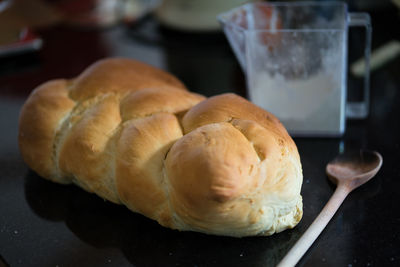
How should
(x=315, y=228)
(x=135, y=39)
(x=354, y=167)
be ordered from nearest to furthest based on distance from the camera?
(x=315, y=228) < (x=354, y=167) < (x=135, y=39)

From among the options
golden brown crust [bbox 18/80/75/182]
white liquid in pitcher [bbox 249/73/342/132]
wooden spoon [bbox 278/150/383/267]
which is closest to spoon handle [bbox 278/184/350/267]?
wooden spoon [bbox 278/150/383/267]

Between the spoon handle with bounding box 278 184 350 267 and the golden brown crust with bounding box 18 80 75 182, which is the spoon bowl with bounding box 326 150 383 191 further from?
the golden brown crust with bounding box 18 80 75 182

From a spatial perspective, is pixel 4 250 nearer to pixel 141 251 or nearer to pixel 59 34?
pixel 141 251

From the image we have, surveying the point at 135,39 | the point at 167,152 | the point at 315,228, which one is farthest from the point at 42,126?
the point at 135,39

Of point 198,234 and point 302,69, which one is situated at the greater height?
point 302,69

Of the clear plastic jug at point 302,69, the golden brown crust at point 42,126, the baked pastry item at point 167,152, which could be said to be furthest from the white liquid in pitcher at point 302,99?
the golden brown crust at point 42,126

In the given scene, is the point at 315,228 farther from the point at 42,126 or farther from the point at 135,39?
the point at 135,39

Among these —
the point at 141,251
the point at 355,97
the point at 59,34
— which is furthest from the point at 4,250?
the point at 59,34
